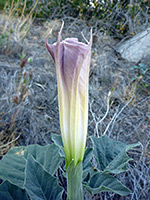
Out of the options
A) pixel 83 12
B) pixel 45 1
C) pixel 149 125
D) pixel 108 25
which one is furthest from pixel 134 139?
pixel 45 1

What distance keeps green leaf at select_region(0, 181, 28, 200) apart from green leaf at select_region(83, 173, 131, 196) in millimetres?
191

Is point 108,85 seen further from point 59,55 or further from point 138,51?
point 59,55

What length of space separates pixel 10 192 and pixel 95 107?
1.11 m

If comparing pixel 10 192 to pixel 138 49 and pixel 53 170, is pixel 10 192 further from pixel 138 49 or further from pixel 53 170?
pixel 138 49

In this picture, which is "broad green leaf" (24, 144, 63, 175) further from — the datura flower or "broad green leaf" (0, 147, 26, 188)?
the datura flower

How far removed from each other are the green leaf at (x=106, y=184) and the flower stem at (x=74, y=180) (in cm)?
4

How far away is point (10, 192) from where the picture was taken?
1.97 ft

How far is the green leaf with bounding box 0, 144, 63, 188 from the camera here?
2.30 feet

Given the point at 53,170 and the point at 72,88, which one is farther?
the point at 53,170

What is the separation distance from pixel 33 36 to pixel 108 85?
1736 mm

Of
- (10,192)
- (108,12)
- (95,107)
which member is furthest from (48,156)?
(108,12)

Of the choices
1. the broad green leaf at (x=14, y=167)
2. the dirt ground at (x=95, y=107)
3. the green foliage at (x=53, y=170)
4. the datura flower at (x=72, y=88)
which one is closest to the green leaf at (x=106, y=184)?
the green foliage at (x=53, y=170)

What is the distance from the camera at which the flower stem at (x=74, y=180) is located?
50 cm

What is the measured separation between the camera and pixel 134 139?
1345mm
